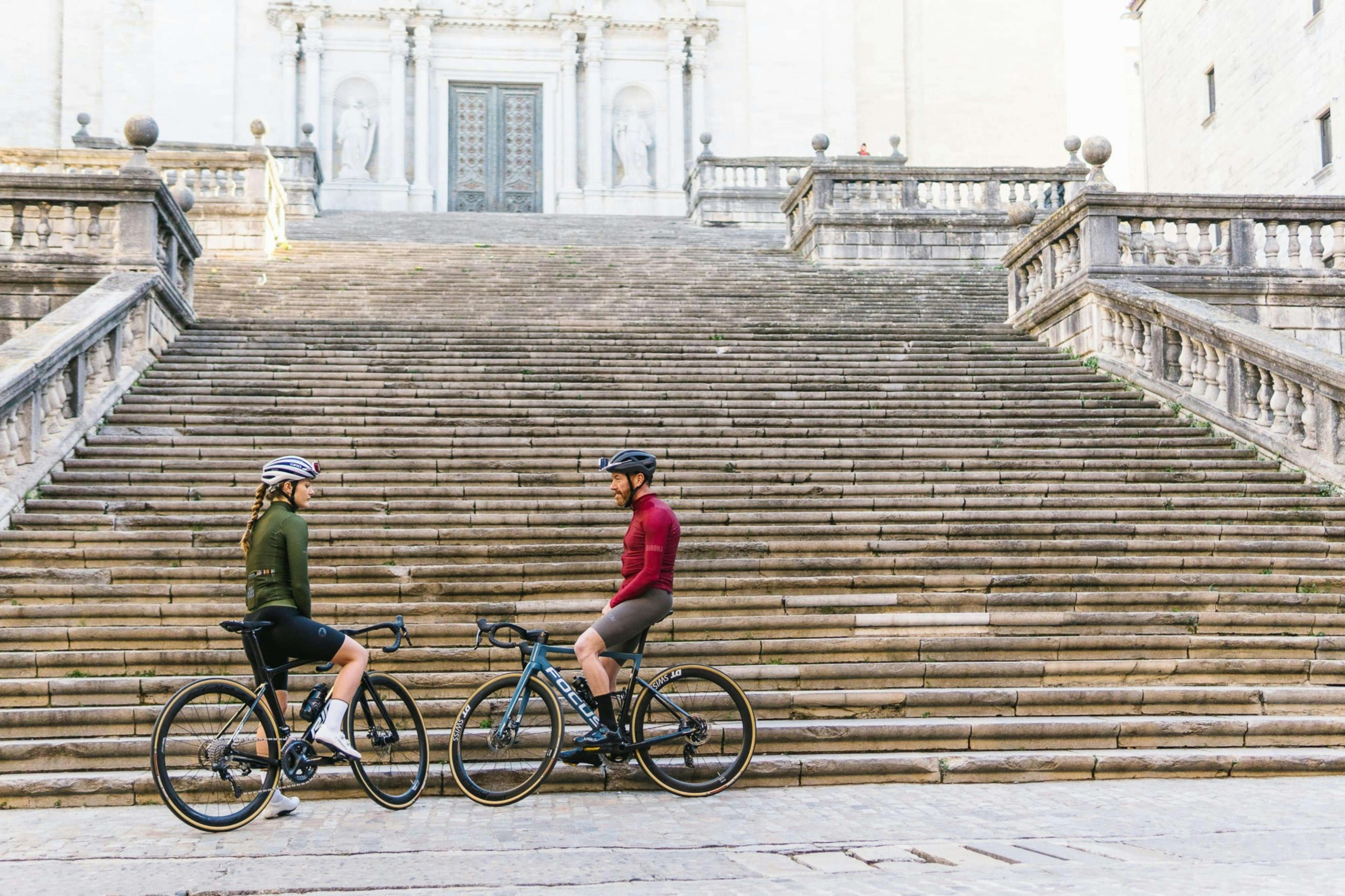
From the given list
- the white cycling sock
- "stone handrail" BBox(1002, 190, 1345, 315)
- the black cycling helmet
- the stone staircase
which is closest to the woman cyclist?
the white cycling sock

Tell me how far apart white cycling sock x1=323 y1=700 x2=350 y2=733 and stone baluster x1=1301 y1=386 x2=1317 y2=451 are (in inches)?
326

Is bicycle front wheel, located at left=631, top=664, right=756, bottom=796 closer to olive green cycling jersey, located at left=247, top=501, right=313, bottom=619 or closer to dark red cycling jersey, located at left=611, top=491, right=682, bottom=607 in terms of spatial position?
dark red cycling jersey, located at left=611, top=491, right=682, bottom=607

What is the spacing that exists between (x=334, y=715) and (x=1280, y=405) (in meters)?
8.57

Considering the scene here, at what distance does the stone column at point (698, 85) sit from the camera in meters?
33.0

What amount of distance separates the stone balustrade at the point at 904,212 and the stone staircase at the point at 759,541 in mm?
5569

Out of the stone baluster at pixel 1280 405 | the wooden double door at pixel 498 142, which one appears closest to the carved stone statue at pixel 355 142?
the wooden double door at pixel 498 142

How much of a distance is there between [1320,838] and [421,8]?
1170 inches

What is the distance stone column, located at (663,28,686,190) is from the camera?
32.3 metres

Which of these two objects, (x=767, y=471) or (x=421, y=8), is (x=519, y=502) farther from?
(x=421, y=8)

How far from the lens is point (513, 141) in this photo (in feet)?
107

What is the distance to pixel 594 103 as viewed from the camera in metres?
32.2

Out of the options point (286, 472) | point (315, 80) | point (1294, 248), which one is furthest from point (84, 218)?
point (315, 80)

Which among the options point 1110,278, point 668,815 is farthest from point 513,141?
point 668,815

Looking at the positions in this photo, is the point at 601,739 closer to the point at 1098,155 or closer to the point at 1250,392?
the point at 1250,392
